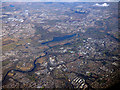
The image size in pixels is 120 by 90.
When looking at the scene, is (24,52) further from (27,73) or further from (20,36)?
(20,36)

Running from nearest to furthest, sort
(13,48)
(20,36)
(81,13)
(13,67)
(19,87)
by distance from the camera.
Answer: (19,87)
(13,67)
(13,48)
(20,36)
(81,13)

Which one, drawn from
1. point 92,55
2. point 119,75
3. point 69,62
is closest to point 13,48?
point 69,62

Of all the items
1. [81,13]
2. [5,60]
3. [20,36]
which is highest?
[81,13]

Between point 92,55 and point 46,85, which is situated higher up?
point 92,55

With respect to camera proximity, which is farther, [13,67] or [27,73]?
[13,67]

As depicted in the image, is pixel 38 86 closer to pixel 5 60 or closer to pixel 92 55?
pixel 5 60

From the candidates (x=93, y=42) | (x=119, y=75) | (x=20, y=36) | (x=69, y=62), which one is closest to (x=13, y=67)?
(x=69, y=62)

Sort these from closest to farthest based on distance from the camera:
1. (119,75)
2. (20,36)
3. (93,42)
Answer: (119,75) → (93,42) → (20,36)

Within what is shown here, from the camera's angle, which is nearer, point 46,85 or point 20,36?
point 46,85

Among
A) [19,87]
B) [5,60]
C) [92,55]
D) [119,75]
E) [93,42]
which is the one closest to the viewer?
[19,87]
